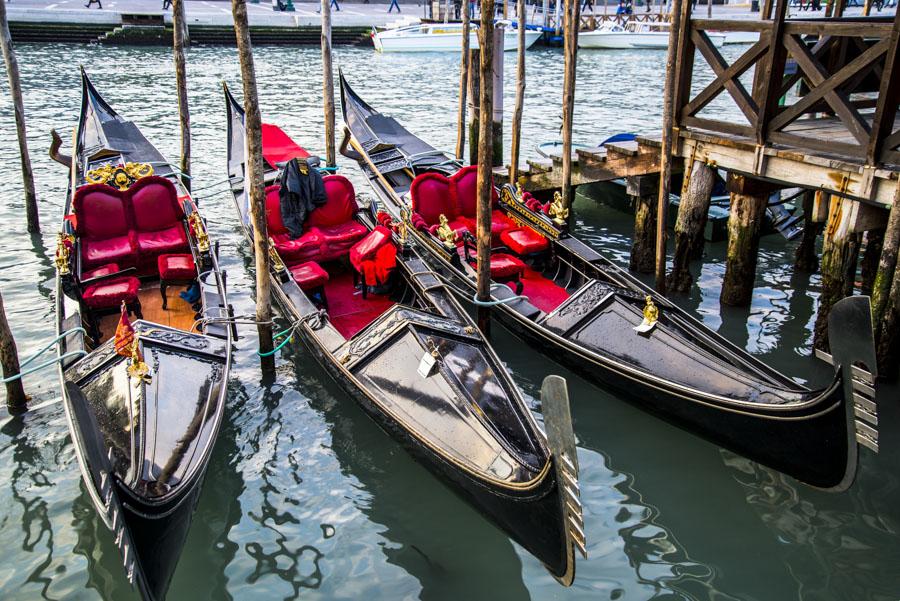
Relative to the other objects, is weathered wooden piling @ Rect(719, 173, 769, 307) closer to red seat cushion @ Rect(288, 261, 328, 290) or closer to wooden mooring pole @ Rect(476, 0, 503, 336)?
wooden mooring pole @ Rect(476, 0, 503, 336)

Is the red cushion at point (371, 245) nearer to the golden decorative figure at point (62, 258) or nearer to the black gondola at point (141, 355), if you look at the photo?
the black gondola at point (141, 355)

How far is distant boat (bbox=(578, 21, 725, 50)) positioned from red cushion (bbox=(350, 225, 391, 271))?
83.1 ft

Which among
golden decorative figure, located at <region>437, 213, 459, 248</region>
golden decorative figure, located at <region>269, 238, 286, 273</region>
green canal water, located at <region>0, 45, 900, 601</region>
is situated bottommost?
green canal water, located at <region>0, 45, 900, 601</region>

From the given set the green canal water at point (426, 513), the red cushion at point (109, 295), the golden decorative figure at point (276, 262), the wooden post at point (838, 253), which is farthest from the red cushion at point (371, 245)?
the wooden post at point (838, 253)

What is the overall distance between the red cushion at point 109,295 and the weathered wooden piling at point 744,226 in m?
5.07

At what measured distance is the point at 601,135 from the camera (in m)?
14.9

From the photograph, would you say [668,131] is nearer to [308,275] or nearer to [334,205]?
[334,205]

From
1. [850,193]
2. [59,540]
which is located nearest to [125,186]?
[59,540]

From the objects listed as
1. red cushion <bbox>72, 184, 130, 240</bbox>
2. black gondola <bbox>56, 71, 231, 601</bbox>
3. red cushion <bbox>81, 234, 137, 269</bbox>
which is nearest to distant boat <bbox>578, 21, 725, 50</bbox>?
black gondola <bbox>56, 71, 231, 601</bbox>

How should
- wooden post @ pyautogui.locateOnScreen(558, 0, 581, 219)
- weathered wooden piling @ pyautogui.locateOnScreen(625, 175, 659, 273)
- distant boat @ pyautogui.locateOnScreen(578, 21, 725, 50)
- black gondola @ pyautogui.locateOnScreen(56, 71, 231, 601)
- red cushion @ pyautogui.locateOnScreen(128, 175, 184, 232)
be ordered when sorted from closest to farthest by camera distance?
black gondola @ pyautogui.locateOnScreen(56, 71, 231, 601) → red cushion @ pyautogui.locateOnScreen(128, 175, 184, 232) → wooden post @ pyautogui.locateOnScreen(558, 0, 581, 219) → weathered wooden piling @ pyautogui.locateOnScreen(625, 175, 659, 273) → distant boat @ pyautogui.locateOnScreen(578, 21, 725, 50)

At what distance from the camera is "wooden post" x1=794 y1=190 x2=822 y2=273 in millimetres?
7785

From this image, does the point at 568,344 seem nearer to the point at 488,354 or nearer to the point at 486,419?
the point at 488,354

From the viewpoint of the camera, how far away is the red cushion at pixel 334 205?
22.9ft

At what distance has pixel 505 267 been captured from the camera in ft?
21.1
